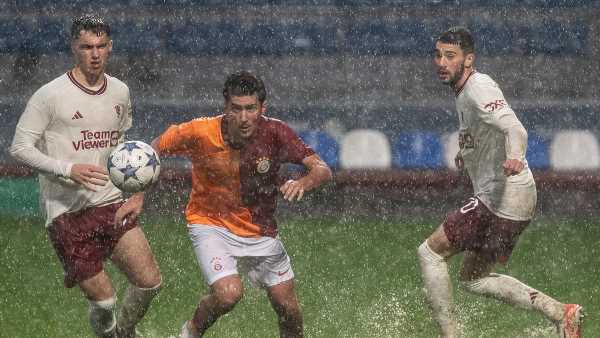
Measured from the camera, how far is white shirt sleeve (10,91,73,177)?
24.5 feet

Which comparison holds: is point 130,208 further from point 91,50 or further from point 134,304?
point 91,50

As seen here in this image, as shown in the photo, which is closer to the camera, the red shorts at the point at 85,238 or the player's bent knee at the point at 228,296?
the player's bent knee at the point at 228,296

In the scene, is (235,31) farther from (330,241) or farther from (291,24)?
(330,241)

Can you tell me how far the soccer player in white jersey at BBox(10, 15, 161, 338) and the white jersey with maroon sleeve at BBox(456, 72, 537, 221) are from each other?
2033mm

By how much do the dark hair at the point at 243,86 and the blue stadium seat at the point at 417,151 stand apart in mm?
8218

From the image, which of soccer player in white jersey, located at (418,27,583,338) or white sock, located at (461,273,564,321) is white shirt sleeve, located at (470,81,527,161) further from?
white sock, located at (461,273,564,321)

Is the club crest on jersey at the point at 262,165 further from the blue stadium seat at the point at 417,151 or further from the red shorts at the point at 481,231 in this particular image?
the blue stadium seat at the point at 417,151

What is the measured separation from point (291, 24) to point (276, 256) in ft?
43.2

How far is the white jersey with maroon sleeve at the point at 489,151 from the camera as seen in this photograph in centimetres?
781

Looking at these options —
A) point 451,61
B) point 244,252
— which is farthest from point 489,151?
point 244,252

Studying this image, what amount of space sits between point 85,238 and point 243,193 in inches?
39.4

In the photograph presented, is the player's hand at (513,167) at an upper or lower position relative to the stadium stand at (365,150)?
upper

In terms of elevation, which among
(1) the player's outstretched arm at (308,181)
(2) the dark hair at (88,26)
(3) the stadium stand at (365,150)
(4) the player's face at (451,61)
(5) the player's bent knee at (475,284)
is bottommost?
(3) the stadium stand at (365,150)

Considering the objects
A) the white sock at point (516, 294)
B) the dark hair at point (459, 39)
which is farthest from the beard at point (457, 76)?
the white sock at point (516, 294)
